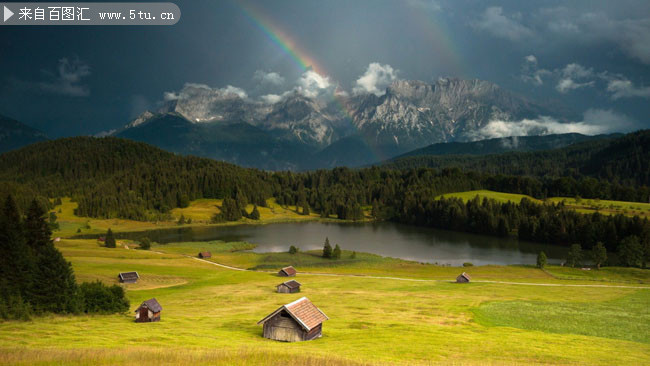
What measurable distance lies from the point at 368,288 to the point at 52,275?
131 ft

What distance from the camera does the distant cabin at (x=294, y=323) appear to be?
103 feet

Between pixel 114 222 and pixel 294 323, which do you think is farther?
pixel 114 222

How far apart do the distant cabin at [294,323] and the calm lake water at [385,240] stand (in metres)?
70.9

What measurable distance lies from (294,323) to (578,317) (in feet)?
99.7

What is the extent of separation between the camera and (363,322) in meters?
39.4

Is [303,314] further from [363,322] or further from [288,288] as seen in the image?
[288,288]

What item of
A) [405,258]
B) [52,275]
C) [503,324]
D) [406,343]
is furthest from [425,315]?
[405,258]

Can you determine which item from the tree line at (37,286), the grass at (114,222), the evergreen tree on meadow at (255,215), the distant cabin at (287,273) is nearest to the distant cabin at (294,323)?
the tree line at (37,286)

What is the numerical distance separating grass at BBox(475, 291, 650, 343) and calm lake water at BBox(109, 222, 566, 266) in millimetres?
47219

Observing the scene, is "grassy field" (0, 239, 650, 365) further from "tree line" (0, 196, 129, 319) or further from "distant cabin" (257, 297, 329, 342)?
"tree line" (0, 196, 129, 319)

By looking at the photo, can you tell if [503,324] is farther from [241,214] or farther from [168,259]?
[241,214]

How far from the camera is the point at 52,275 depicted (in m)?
39.2

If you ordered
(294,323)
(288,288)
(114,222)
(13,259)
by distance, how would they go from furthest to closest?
(114,222)
(288,288)
(13,259)
(294,323)

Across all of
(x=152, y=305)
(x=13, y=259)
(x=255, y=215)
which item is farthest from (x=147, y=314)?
(x=255, y=215)
